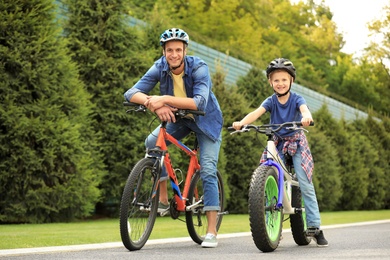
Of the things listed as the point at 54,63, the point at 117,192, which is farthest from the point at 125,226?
the point at 117,192

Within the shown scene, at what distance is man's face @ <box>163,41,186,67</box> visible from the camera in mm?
7391

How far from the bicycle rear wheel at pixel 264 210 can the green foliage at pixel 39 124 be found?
22.6 feet

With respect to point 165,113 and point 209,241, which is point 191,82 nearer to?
point 165,113

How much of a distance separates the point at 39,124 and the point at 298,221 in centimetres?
684

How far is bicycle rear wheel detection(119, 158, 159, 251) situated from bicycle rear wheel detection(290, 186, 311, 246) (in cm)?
142

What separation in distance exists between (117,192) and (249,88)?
30.9ft

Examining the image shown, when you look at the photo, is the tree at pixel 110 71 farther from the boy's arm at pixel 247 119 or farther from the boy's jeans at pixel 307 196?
the boy's jeans at pixel 307 196

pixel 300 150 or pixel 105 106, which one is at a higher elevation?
pixel 105 106

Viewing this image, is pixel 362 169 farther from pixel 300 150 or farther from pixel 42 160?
pixel 300 150

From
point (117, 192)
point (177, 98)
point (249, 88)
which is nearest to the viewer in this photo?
point (177, 98)

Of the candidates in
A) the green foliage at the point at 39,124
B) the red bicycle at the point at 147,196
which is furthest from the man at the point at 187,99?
the green foliage at the point at 39,124

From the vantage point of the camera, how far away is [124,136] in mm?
16172

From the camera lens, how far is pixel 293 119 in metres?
7.72

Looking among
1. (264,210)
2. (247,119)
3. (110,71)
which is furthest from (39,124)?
(264,210)
